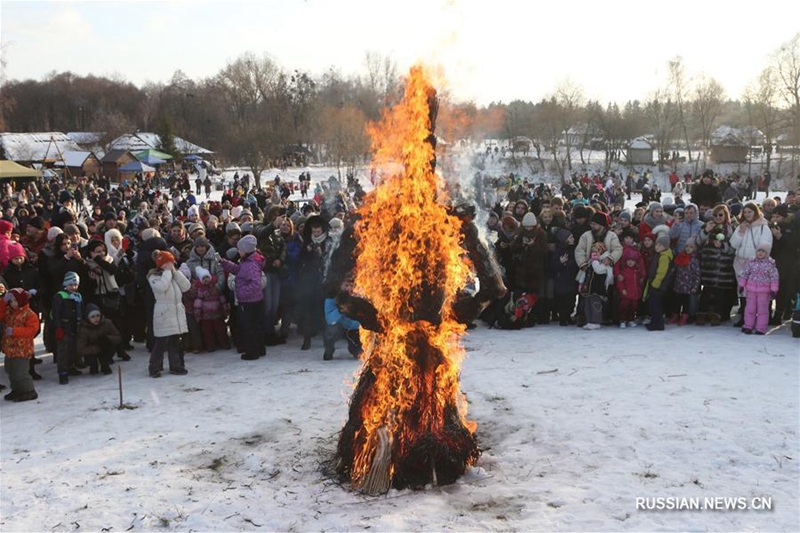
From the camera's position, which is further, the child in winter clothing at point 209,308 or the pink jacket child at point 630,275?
the pink jacket child at point 630,275

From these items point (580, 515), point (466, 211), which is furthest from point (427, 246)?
point (580, 515)

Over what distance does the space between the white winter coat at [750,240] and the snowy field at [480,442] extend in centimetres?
132

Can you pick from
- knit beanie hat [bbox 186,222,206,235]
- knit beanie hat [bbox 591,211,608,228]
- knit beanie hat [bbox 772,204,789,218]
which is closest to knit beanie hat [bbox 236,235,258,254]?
knit beanie hat [bbox 186,222,206,235]

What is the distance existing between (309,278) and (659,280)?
560 cm

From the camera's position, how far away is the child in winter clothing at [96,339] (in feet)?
28.5

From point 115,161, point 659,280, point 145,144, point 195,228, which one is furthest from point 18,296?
point 145,144

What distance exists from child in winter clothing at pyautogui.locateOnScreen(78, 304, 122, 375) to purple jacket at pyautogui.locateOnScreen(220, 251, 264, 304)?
1788 mm

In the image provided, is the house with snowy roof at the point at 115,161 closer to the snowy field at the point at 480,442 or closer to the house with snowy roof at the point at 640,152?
the house with snowy roof at the point at 640,152

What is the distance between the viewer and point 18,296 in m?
7.88

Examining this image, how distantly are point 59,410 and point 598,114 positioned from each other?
213 ft

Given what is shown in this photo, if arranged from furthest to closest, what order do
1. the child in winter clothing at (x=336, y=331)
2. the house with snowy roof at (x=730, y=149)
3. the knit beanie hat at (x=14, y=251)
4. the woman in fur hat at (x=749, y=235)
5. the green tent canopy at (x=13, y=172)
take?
the house with snowy roof at (x=730, y=149)
the green tent canopy at (x=13, y=172)
the woman in fur hat at (x=749, y=235)
the child in winter clothing at (x=336, y=331)
the knit beanie hat at (x=14, y=251)

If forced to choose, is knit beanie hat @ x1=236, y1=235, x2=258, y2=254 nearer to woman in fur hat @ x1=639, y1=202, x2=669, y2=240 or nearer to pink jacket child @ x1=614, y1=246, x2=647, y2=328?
pink jacket child @ x1=614, y1=246, x2=647, y2=328

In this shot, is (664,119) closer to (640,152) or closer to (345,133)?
(640,152)

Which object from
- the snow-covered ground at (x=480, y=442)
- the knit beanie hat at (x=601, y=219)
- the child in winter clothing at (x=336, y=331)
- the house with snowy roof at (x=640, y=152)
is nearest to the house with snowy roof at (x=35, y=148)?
the house with snowy roof at (x=640, y=152)
